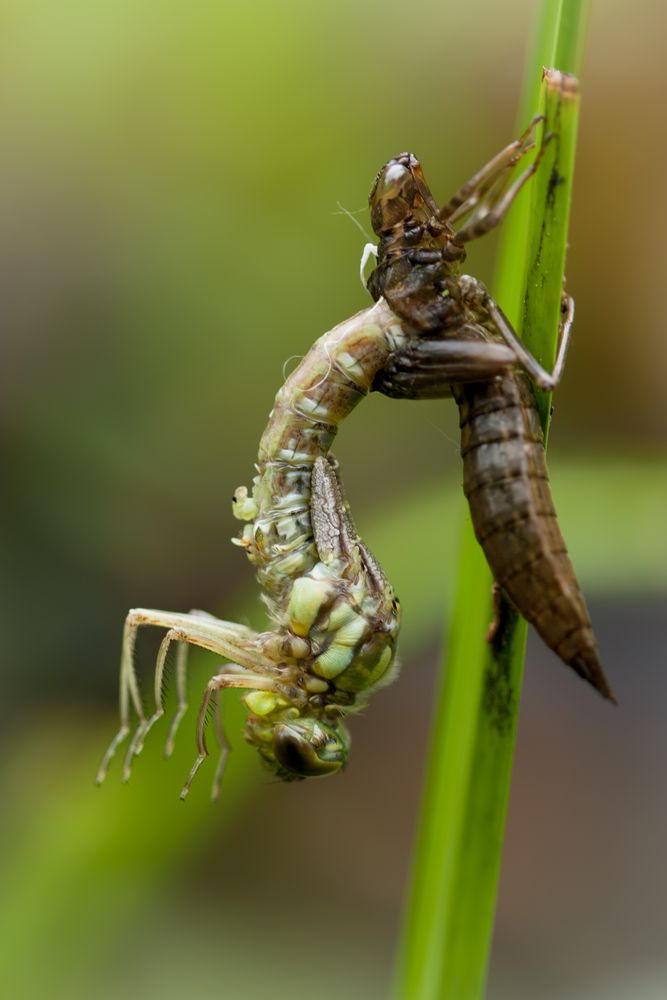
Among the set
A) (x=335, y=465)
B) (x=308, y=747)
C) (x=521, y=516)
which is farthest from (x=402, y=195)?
(x=308, y=747)

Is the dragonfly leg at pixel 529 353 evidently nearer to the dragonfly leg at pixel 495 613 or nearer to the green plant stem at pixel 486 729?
the green plant stem at pixel 486 729

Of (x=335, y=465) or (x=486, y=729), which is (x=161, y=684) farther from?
(x=486, y=729)

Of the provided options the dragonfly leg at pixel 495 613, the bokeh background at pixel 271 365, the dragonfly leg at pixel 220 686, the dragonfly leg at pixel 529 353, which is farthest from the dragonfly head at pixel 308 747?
the bokeh background at pixel 271 365

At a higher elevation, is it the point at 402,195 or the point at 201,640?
the point at 402,195

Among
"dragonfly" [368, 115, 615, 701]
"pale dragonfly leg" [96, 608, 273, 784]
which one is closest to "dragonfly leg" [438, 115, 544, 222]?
"dragonfly" [368, 115, 615, 701]

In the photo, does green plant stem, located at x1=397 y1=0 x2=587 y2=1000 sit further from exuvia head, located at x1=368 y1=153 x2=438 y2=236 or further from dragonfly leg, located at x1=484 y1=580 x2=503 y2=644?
exuvia head, located at x1=368 y1=153 x2=438 y2=236

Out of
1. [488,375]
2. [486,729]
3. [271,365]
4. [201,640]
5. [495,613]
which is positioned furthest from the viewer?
[271,365]
